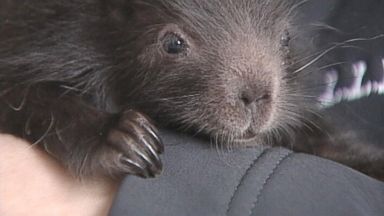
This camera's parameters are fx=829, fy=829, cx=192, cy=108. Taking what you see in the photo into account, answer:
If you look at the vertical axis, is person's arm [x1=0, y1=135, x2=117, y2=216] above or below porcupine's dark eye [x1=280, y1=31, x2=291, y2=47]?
below

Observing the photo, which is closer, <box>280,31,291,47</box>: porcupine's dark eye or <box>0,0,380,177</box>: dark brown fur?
<box>0,0,380,177</box>: dark brown fur

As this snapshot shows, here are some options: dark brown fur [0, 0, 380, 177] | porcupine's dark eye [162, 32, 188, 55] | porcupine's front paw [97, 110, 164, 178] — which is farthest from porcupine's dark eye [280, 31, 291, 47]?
porcupine's front paw [97, 110, 164, 178]

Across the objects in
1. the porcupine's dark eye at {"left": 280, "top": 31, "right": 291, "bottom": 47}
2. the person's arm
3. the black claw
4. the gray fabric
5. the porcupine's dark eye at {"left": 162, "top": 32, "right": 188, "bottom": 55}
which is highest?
the porcupine's dark eye at {"left": 162, "top": 32, "right": 188, "bottom": 55}

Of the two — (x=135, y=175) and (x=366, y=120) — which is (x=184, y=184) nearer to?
(x=135, y=175)

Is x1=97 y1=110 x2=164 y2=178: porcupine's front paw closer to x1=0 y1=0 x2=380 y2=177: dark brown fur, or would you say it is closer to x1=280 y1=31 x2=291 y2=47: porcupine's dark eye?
x1=0 y1=0 x2=380 y2=177: dark brown fur

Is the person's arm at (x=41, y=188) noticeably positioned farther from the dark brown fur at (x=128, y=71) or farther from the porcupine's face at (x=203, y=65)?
the porcupine's face at (x=203, y=65)

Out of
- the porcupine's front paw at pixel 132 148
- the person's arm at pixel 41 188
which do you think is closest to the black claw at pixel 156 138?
the porcupine's front paw at pixel 132 148

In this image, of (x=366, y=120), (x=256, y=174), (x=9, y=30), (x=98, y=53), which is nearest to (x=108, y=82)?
(x=98, y=53)
